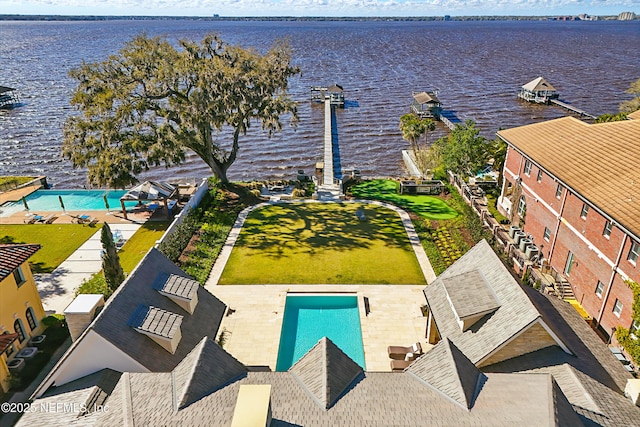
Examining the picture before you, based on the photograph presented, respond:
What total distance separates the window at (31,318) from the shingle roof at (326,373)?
668 inches

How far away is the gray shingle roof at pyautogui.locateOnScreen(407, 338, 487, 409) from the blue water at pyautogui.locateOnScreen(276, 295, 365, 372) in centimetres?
721

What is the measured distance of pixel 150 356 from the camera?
1731 centimetres

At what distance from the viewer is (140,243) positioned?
34.4 metres

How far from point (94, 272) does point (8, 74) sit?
132 m

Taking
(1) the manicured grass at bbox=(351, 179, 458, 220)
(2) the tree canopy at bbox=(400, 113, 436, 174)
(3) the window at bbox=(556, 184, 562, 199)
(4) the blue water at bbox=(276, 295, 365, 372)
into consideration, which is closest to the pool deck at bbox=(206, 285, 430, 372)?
(4) the blue water at bbox=(276, 295, 365, 372)

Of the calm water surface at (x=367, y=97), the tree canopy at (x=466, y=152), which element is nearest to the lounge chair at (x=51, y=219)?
the calm water surface at (x=367, y=97)

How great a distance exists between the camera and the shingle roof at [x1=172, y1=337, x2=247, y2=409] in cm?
1395

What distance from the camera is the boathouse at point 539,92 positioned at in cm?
8531

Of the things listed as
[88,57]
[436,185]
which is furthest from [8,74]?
[436,185]

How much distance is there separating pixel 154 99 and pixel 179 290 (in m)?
25.6

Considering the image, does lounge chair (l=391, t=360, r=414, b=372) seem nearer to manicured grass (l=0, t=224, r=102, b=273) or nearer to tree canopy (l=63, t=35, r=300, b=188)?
manicured grass (l=0, t=224, r=102, b=273)

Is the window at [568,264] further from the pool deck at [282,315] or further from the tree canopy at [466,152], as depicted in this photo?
the tree canopy at [466,152]

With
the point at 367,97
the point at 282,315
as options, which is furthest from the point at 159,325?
the point at 367,97

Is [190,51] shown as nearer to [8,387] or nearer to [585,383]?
[8,387]
